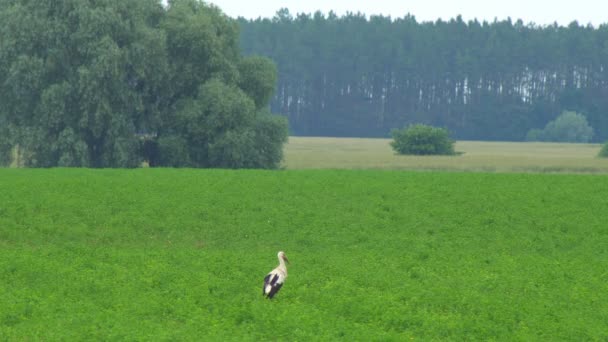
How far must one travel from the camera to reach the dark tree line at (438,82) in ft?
574

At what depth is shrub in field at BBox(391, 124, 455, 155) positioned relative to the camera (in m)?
94.1

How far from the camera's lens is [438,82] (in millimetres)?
180875

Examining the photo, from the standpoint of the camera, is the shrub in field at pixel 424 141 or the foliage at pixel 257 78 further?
the shrub in field at pixel 424 141

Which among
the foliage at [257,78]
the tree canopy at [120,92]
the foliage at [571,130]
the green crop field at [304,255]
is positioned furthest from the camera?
the foliage at [571,130]

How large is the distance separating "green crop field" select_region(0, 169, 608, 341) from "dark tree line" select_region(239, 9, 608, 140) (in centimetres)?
12644

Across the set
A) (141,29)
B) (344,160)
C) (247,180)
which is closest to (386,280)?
(247,180)

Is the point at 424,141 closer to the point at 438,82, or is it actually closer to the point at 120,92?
the point at 120,92

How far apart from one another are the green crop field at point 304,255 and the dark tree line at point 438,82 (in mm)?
126438

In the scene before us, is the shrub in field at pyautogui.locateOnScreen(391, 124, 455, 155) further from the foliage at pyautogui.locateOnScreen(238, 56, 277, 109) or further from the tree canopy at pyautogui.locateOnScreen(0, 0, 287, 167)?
the tree canopy at pyautogui.locateOnScreen(0, 0, 287, 167)

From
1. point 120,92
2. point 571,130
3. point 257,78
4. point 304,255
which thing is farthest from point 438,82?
point 304,255

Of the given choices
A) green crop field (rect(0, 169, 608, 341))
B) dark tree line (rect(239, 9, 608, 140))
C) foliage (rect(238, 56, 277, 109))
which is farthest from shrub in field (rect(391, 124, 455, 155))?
dark tree line (rect(239, 9, 608, 140))

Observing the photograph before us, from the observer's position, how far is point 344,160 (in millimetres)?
89500

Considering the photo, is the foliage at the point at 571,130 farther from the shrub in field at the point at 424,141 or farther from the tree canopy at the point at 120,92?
the tree canopy at the point at 120,92

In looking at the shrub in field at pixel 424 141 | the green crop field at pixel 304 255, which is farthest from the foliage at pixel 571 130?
the green crop field at pixel 304 255
